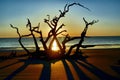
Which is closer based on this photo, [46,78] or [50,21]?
[46,78]

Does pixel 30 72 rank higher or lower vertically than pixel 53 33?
lower

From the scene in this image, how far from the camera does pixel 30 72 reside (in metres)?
16.4

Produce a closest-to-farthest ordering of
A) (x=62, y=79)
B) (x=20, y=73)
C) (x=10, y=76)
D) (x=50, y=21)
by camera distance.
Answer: (x=62, y=79) < (x=10, y=76) < (x=20, y=73) < (x=50, y=21)

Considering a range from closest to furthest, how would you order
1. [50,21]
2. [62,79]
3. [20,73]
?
[62,79]
[20,73]
[50,21]

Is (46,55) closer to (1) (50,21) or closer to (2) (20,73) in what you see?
(1) (50,21)

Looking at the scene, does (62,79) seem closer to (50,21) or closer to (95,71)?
(95,71)

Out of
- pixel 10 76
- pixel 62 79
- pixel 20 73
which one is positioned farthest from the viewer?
pixel 20 73

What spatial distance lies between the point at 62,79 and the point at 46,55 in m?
9.14

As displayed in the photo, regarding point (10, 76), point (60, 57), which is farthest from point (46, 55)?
point (10, 76)

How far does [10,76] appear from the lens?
15.0 m

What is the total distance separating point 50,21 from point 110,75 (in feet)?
29.9

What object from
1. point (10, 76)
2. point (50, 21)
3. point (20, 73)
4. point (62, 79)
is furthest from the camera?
point (50, 21)

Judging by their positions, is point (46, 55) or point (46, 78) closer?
point (46, 78)

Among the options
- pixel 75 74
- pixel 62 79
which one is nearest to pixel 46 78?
pixel 62 79
